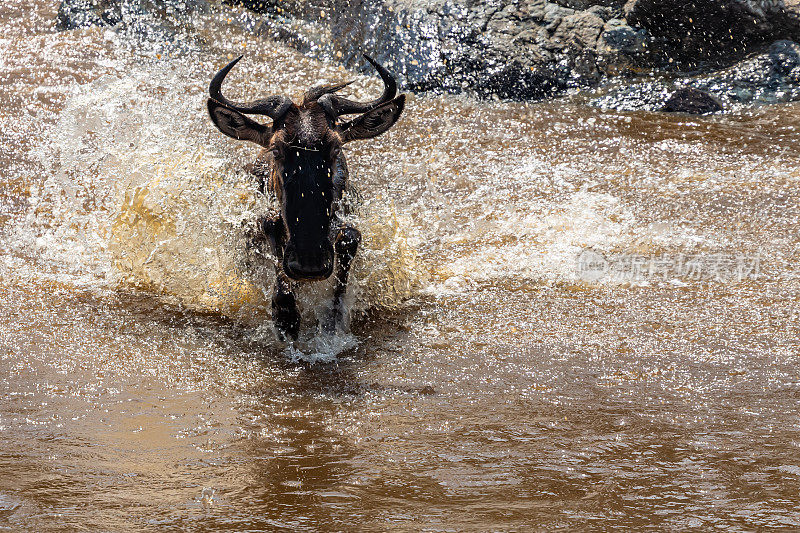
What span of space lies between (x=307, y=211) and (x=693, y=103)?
6380 millimetres

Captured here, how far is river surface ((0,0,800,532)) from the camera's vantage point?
410 centimetres

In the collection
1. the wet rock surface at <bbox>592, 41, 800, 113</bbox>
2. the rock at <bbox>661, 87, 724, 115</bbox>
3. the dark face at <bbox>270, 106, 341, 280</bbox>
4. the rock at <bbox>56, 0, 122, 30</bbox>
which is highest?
the rock at <bbox>56, 0, 122, 30</bbox>

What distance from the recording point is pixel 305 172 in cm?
573

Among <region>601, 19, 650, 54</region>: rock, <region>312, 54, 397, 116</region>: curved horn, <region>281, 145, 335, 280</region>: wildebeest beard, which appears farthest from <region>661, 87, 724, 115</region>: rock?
<region>281, 145, 335, 280</region>: wildebeest beard

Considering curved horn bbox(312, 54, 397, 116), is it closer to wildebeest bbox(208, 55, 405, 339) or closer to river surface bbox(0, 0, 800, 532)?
wildebeest bbox(208, 55, 405, 339)

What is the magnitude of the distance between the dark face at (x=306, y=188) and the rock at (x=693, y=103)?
18.5ft

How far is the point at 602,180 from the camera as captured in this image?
870cm

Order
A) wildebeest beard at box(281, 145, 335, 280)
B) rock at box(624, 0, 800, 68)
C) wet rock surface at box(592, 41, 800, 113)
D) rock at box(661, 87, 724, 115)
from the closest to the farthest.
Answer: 1. wildebeest beard at box(281, 145, 335, 280)
2. rock at box(661, 87, 724, 115)
3. wet rock surface at box(592, 41, 800, 113)
4. rock at box(624, 0, 800, 68)

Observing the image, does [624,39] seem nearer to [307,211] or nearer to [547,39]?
[547,39]

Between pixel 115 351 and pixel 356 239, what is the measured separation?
1.82m

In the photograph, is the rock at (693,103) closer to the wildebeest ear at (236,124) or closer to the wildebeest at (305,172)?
the wildebeest at (305,172)

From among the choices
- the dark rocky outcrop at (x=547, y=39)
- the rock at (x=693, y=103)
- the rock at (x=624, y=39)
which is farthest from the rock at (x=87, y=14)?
the rock at (x=693, y=103)

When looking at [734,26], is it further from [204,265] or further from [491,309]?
[204,265]

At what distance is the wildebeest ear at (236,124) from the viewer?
6176 millimetres
